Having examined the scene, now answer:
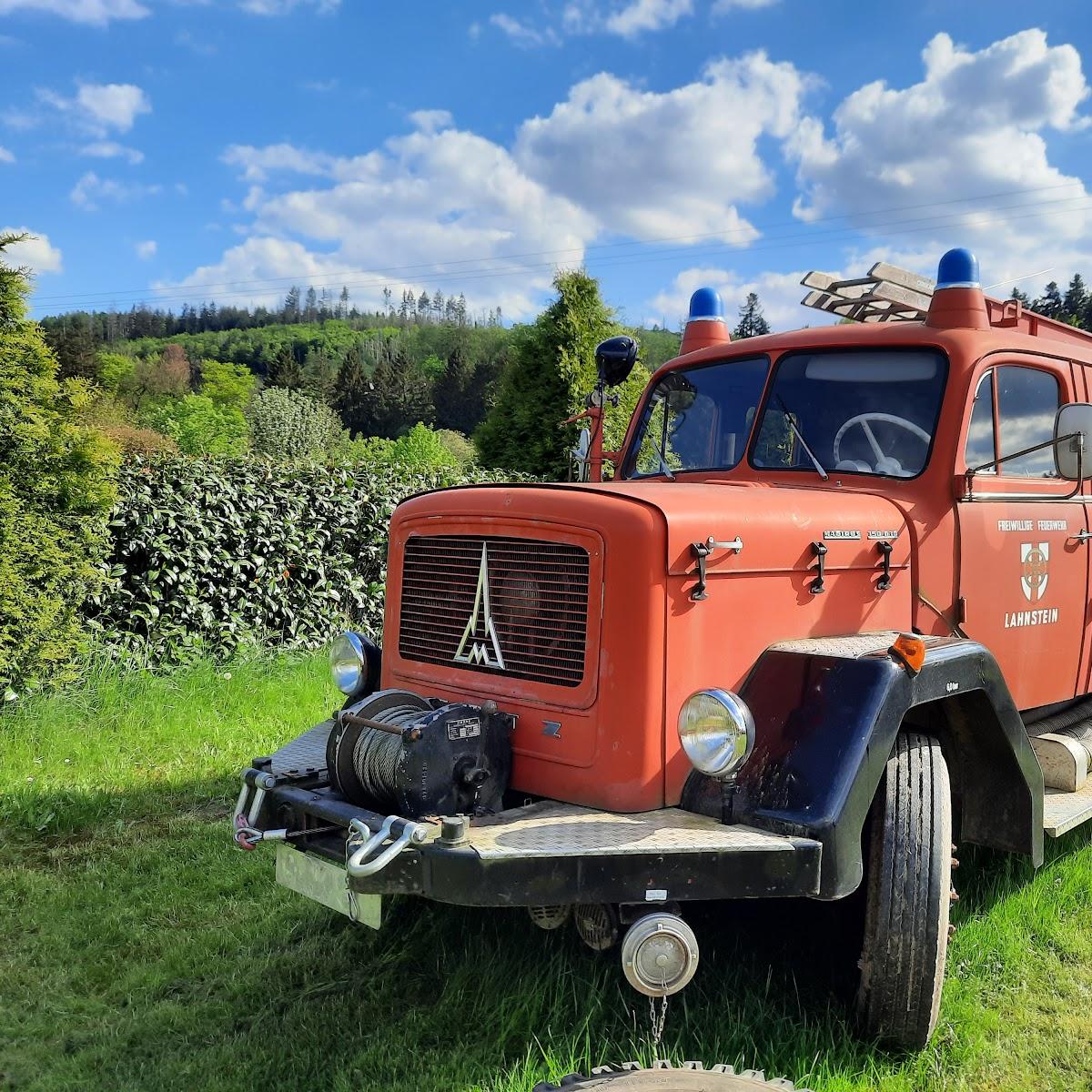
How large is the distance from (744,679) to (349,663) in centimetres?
159

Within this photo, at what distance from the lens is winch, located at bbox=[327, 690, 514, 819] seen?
2.76 m

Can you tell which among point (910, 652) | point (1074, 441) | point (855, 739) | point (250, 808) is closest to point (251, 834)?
point (250, 808)

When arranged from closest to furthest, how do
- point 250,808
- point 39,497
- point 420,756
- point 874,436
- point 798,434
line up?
point 420,756
point 250,808
point 874,436
point 798,434
point 39,497

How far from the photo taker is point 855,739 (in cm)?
267

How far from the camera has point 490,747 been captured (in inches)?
116

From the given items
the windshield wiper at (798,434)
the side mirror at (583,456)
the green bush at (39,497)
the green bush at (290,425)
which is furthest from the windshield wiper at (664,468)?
the green bush at (290,425)

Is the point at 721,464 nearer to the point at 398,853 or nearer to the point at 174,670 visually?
the point at 398,853

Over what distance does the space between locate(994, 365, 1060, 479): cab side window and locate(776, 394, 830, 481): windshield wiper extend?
30.8 inches

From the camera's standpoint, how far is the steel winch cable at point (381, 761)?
2.82 metres

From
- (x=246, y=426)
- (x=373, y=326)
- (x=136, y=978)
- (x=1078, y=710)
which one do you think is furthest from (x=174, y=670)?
(x=373, y=326)

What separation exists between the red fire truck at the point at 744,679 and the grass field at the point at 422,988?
1.13 ft

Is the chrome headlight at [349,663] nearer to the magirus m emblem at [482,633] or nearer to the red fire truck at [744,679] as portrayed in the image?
the red fire truck at [744,679]

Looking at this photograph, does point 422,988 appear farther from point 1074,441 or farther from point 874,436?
point 1074,441

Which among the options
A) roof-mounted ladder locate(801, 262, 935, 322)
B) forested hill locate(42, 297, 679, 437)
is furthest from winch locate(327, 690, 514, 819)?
forested hill locate(42, 297, 679, 437)
